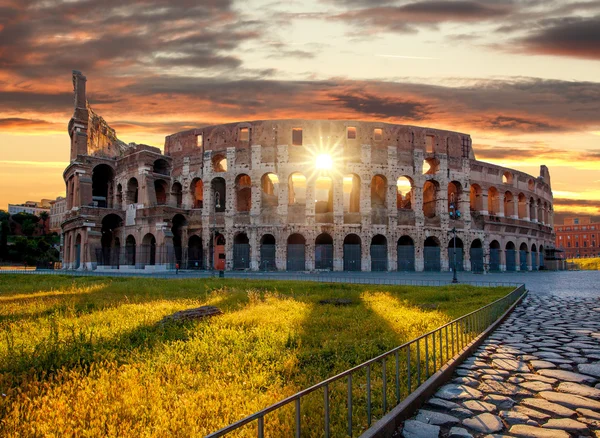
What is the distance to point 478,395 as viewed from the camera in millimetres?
5348

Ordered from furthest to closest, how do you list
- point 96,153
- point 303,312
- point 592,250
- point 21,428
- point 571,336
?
point 592,250 < point 96,153 < point 303,312 < point 571,336 < point 21,428

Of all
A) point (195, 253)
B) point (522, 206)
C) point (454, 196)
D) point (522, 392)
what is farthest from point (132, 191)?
point (522, 392)

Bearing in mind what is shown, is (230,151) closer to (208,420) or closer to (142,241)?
(142,241)

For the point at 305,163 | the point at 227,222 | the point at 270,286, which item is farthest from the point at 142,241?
the point at 270,286

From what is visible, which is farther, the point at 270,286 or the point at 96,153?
the point at 96,153

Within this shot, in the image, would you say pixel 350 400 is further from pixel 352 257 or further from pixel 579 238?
pixel 579 238

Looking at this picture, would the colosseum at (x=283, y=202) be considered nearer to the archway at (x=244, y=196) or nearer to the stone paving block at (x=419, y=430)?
the archway at (x=244, y=196)

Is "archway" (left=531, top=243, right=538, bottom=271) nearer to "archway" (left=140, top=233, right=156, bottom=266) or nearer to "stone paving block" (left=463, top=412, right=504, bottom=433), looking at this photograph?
"archway" (left=140, top=233, right=156, bottom=266)

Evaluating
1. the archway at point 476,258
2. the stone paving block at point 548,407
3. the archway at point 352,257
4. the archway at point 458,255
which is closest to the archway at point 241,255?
the archway at point 352,257

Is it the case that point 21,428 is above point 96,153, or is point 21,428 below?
below

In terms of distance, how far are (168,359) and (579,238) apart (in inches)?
5604

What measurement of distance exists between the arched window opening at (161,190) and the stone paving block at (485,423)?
39.3m

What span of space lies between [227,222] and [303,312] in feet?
87.4

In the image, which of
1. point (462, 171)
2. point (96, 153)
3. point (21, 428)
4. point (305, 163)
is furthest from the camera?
point (96, 153)
